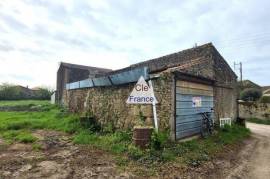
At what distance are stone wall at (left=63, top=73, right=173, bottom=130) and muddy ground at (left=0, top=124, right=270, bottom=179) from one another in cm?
211

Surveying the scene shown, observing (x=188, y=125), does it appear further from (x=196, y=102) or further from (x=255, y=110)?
(x=255, y=110)

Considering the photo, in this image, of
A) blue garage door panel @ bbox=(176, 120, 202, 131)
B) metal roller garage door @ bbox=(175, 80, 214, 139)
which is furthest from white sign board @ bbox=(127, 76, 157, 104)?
blue garage door panel @ bbox=(176, 120, 202, 131)

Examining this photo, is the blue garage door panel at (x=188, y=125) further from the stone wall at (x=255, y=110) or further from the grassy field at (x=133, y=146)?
the stone wall at (x=255, y=110)

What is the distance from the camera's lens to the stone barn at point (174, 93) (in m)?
7.75

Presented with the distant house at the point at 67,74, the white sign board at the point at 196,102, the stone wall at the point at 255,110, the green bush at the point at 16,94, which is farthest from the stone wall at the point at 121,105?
the green bush at the point at 16,94

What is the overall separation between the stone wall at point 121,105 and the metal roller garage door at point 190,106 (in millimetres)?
433

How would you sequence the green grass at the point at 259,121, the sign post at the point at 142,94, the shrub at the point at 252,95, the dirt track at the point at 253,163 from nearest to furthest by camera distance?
the dirt track at the point at 253,163
the sign post at the point at 142,94
the green grass at the point at 259,121
the shrub at the point at 252,95

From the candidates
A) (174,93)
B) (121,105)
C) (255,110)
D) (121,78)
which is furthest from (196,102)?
(255,110)

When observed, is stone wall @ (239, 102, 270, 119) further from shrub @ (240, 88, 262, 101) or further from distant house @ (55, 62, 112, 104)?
distant house @ (55, 62, 112, 104)

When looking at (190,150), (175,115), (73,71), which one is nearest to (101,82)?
(175,115)

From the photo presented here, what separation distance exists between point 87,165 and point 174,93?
3786 millimetres

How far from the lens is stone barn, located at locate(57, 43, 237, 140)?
775 cm

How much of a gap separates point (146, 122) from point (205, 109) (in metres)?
3.29

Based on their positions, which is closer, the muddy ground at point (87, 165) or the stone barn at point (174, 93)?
the muddy ground at point (87, 165)
